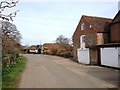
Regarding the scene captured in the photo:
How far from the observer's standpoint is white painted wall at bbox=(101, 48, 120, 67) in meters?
29.2

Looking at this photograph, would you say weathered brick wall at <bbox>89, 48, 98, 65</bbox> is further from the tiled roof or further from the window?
the window

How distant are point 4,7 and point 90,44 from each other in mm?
34067

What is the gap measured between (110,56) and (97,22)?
43.2 feet

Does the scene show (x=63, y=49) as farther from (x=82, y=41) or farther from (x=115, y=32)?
(x=115, y=32)

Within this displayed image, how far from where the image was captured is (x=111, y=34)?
129 feet

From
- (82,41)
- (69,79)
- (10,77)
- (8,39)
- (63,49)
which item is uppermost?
(82,41)

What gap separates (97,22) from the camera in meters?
43.4

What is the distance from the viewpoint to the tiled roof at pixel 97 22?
41.1 metres

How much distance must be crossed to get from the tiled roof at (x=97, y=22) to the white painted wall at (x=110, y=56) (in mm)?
7482

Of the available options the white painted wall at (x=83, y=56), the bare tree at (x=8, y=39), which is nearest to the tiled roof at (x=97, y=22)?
the white painted wall at (x=83, y=56)

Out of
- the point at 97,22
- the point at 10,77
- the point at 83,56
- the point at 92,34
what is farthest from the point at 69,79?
the point at 97,22

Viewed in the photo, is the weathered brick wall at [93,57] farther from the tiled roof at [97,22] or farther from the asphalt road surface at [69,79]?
the asphalt road surface at [69,79]

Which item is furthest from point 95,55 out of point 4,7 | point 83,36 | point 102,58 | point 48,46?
point 48,46

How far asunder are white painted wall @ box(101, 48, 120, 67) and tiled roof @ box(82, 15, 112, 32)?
748 centimetres
